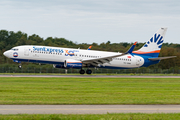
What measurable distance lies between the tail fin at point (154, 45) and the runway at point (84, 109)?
39078 mm

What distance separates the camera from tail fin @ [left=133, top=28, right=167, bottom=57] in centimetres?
5409

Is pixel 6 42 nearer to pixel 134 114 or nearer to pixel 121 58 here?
pixel 121 58

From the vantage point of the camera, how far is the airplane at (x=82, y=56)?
4634 cm

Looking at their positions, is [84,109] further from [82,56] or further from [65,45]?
[65,45]

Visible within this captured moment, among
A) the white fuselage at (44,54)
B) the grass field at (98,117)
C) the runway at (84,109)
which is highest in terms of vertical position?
the white fuselage at (44,54)

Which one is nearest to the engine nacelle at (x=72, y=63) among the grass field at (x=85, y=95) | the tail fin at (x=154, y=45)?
the tail fin at (x=154, y=45)

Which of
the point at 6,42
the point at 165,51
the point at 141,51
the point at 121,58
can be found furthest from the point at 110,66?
the point at 6,42

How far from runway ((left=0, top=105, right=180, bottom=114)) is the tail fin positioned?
128 feet

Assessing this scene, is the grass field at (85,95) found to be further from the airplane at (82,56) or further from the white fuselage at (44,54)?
Answer: the white fuselage at (44,54)

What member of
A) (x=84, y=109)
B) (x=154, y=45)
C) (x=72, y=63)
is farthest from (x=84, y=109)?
(x=154, y=45)

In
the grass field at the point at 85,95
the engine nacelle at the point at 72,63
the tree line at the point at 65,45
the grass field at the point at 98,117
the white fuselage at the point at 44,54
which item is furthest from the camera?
the tree line at the point at 65,45

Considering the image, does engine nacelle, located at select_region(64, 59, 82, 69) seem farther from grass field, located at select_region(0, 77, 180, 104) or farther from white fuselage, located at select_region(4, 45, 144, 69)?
grass field, located at select_region(0, 77, 180, 104)

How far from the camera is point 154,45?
54562mm

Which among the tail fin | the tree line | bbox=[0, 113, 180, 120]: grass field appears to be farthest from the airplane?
bbox=[0, 113, 180, 120]: grass field
